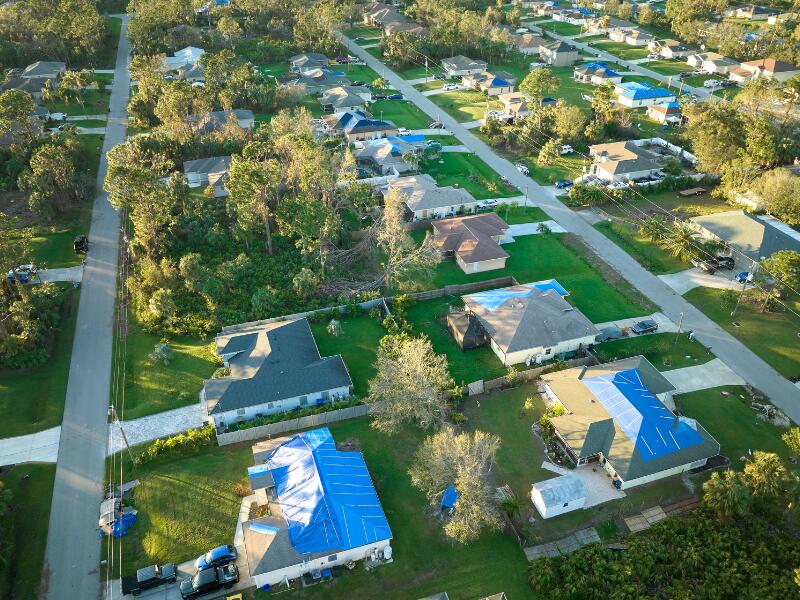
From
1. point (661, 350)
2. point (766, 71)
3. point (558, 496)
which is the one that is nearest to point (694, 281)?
point (661, 350)

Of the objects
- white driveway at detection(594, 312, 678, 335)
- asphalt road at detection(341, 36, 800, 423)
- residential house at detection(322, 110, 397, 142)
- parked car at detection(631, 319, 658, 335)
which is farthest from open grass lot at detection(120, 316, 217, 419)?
residential house at detection(322, 110, 397, 142)

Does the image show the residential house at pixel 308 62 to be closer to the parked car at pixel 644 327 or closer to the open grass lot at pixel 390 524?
the parked car at pixel 644 327

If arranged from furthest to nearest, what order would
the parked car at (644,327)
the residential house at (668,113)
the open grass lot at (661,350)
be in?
1. the residential house at (668,113)
2. the parked car at (644,327)
3. the open grass lot at (661,350)

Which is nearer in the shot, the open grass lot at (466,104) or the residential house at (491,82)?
the open grass lot at (466,104)

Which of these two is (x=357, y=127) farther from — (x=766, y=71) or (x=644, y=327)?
(x=766, y=71)

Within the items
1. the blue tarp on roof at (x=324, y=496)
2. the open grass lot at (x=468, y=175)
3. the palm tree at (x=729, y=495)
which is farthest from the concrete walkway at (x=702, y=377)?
the open grass lot at (x=468, y=175)

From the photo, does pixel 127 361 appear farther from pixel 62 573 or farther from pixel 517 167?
pixel 517 167
